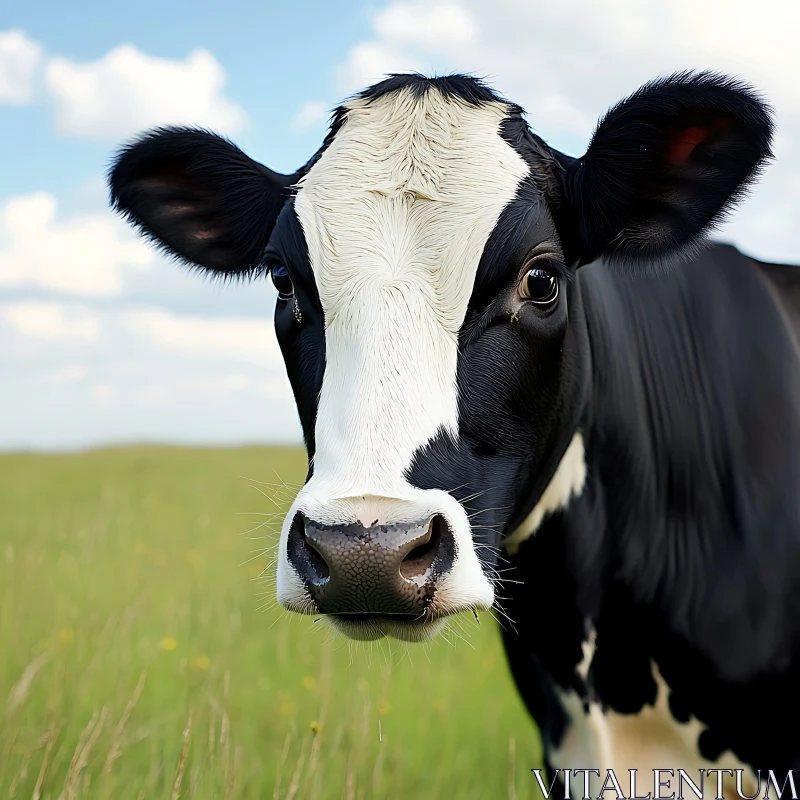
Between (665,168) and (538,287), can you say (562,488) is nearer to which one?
(538,287)

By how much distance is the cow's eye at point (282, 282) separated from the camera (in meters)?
3.43

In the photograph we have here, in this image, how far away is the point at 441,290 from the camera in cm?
291

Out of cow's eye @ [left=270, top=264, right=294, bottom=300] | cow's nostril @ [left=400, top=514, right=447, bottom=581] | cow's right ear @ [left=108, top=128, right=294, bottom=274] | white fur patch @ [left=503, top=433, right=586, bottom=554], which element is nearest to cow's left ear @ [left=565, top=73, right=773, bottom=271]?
white fur patch @ [left=503, top=433, right=586, bottom=554]

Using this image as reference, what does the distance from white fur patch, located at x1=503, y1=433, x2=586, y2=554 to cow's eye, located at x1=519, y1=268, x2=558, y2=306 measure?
2.57ft

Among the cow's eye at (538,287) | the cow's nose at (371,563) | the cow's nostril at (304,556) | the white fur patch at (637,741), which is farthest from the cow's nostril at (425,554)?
the white fur patch at (637,741)

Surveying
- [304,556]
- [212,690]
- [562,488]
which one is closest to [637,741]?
[562,488]

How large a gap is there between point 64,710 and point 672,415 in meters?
4.40

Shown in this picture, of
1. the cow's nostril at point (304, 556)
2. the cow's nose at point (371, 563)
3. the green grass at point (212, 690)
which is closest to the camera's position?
the cow's nose at point (371, 563)

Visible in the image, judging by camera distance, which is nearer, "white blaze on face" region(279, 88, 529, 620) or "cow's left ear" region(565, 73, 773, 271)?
"white blaze on face" region(279, 88, 529, 620)

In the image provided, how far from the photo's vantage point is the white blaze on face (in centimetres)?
251

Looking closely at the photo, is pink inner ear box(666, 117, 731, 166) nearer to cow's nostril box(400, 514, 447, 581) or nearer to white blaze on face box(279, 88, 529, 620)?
white blaze on face box(279, 88, 529, 620)

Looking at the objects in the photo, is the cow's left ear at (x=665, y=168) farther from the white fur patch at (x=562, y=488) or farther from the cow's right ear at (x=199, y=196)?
the cow's right ear at (x=199, y=196)

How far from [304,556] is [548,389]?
1.23m

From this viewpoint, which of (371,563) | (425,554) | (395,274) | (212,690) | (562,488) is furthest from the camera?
(212,690)
